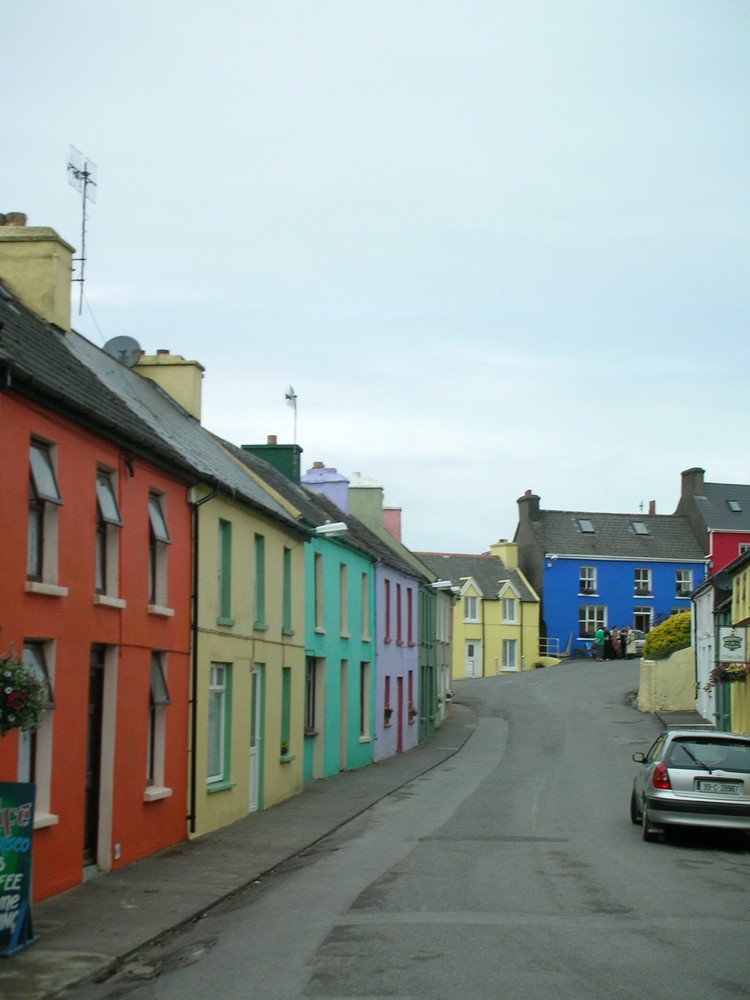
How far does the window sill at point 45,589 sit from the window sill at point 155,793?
12.3 ft

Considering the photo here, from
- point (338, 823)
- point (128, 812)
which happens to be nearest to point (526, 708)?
point (338, 823)

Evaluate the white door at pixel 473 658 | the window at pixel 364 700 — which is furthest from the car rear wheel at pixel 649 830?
the white door at pixel 473 658

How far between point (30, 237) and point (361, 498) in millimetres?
29330

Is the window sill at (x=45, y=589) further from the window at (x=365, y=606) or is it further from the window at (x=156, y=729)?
the window at (x=365, y=606)

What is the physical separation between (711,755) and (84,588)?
8623 mm

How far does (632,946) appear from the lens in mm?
9547

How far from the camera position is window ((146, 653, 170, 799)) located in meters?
Result: 16.5

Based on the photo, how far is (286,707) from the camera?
24.8 metres

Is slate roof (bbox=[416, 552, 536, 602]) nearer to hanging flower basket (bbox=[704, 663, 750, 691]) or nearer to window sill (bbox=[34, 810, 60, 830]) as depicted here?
hanging flower basket (bbox=[704, 663, 750, 691])

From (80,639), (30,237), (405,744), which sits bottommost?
(405,744)

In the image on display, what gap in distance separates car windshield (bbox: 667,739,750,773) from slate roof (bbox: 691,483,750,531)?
59.1m

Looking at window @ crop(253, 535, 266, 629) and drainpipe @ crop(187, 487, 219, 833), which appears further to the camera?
window @ crop(253, 535, 266, 629)

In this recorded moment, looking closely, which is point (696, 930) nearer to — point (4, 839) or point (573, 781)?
point (4, 839)

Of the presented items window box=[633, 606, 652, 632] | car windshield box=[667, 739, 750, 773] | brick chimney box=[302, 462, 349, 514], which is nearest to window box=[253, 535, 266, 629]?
car windshield box=[667, 739, 750, 773]
